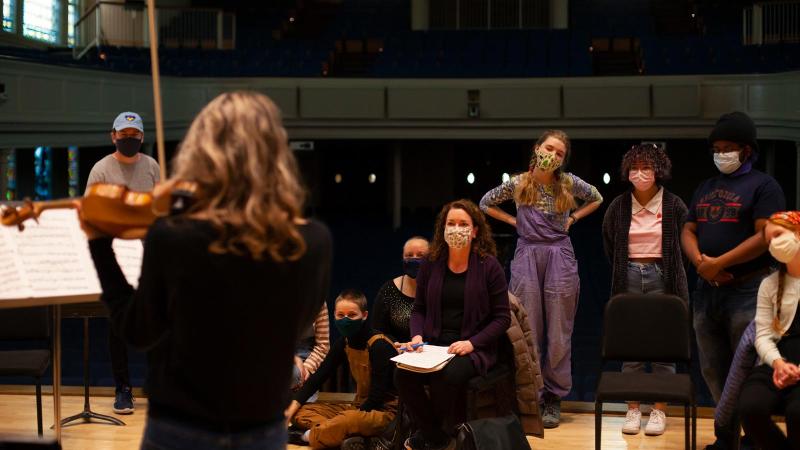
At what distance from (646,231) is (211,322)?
153 inches

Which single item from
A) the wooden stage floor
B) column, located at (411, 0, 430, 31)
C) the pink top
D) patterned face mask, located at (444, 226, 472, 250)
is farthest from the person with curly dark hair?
column, located at (411, 0, 430, 31)

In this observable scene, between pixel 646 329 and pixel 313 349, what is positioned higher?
pixel 646 329

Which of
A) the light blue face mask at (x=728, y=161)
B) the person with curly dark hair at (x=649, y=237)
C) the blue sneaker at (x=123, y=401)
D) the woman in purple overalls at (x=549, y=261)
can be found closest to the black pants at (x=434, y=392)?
the woman in purple overalls at (x=549, y=261)

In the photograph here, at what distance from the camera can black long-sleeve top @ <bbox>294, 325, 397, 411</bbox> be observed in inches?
221

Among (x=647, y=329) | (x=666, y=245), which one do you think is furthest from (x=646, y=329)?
(x=666, y=245)

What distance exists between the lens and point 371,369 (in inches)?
226

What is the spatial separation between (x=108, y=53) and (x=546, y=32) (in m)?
8.58

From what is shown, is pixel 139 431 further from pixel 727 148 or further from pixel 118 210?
pixel 118 210

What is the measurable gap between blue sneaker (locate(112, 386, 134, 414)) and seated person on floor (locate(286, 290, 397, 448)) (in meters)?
1.15

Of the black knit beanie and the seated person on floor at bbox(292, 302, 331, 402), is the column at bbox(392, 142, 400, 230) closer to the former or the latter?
the seated person on floor at bbox(292, 302, 331, 402)

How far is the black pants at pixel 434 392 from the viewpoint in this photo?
518 cm

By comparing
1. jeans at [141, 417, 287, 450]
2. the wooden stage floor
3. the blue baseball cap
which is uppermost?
the blue baseball cap

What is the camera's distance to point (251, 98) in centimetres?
233

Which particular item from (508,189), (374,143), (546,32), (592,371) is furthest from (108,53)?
(508,189)
